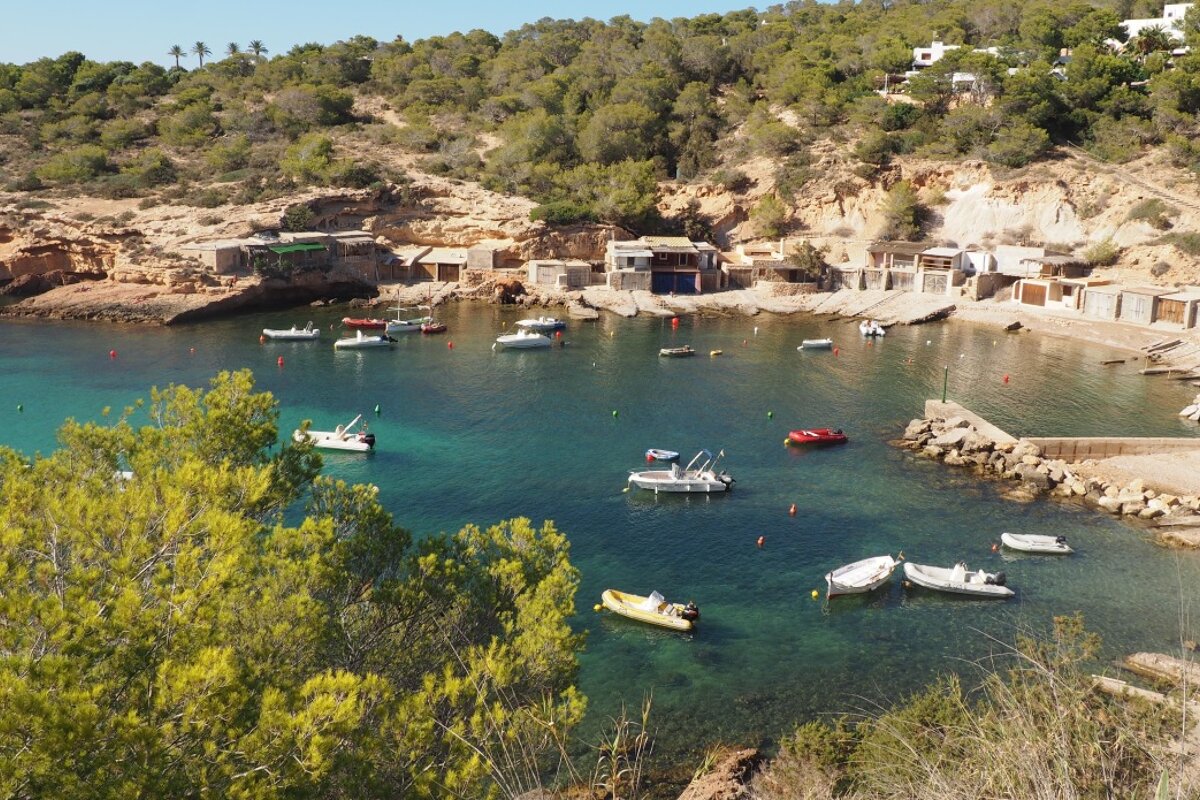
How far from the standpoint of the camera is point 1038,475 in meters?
36.6

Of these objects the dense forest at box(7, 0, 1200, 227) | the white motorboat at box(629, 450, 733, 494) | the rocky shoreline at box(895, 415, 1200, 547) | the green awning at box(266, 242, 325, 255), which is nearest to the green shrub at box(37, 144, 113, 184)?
the dense forest at box(7, 0, 1200, 227)

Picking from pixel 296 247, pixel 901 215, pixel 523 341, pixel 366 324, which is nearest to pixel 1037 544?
pixel 523 341

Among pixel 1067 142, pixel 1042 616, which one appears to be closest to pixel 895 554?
pixel 1042 616

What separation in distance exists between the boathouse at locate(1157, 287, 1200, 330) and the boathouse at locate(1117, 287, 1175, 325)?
42cm

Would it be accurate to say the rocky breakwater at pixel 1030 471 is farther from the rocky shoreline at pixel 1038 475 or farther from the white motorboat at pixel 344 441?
the white motorboat at pixel 344 441

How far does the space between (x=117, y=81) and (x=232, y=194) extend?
38177mm

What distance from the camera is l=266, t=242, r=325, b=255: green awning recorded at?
2734 inches

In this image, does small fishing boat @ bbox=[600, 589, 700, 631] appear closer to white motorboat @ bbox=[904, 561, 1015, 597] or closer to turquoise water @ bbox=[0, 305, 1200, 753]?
turquoise water @ bbox=[0, 305, 1200, 753]

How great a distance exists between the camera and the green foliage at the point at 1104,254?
6688 cm

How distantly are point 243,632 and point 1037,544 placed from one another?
2699cm

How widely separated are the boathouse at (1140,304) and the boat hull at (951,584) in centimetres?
4033

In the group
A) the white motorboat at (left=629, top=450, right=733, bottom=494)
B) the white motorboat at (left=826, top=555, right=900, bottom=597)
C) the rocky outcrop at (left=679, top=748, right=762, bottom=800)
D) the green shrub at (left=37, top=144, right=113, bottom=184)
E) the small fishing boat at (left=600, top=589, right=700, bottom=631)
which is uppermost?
the green shrub at (left=37, top=144, right=113, bottom=184)

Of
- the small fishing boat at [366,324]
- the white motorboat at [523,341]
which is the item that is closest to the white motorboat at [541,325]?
the white motorboat at [523,341]

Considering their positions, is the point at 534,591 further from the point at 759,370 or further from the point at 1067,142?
the point at 1067,142
